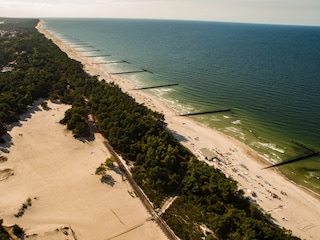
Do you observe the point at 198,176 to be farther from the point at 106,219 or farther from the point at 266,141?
the point at 266,141

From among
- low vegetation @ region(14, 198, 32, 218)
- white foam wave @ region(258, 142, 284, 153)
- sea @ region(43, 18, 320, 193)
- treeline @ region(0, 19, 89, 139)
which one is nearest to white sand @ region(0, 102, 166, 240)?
low vegetation @ region(14, 198, 32, 218)

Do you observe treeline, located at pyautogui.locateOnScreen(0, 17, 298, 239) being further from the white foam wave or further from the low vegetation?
the white foam wave

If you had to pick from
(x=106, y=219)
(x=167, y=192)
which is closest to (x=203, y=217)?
(x=167, y=192)

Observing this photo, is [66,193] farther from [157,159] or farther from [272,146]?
[272,146]

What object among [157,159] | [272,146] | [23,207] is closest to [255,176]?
Answer: [272,146]

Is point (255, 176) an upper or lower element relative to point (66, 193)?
upper
